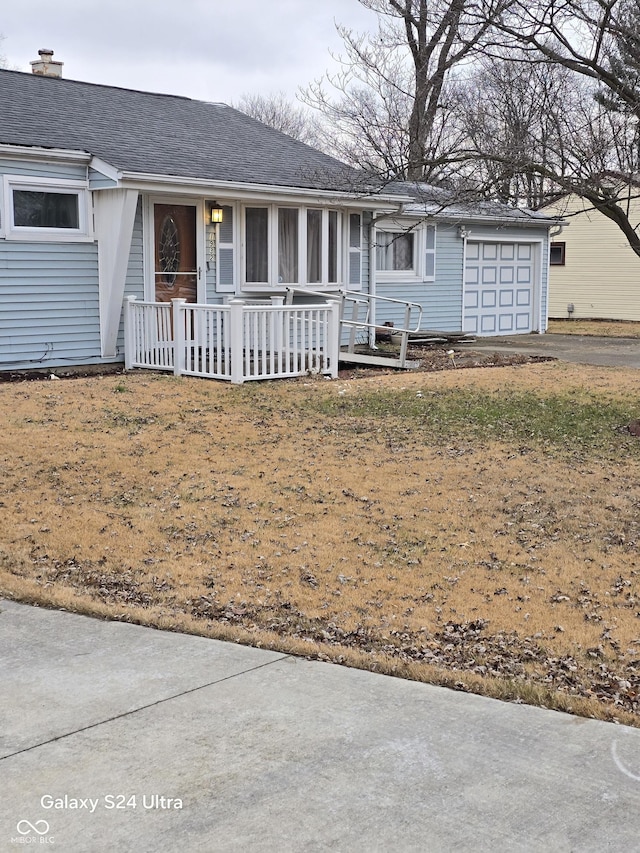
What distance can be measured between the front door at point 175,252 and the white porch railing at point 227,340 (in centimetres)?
108

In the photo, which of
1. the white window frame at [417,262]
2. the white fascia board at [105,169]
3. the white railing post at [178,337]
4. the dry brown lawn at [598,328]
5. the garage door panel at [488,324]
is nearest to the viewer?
the white railing post at [178,337]

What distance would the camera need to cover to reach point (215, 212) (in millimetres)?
15164

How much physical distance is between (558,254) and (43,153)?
2311cm

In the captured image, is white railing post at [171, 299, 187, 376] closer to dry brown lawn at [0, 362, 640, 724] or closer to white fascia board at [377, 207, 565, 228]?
dry brown lawn at [0, 362, 640, 724]

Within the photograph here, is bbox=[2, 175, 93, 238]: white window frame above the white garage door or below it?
above

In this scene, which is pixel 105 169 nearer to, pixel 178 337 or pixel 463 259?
pixel 178 337

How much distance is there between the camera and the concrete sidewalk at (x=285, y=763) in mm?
2943

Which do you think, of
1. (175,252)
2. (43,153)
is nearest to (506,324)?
(175,252)

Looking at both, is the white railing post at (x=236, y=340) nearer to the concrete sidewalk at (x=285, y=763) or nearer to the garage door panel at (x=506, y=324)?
the concrete sidewalk at (x=285, y=763)

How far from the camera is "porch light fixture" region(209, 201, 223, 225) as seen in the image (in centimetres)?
1517

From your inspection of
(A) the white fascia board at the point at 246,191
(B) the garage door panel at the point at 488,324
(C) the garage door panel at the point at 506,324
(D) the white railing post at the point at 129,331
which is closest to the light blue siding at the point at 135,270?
(D) the white railing post at the point at 129,331

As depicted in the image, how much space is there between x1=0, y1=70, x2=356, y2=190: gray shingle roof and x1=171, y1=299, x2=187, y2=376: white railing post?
2.05m

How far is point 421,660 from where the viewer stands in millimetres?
4512

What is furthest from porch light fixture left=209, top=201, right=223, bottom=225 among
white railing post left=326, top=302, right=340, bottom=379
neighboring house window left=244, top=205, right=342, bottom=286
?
white railing post left=326, top=302, right=340, bottom=379
